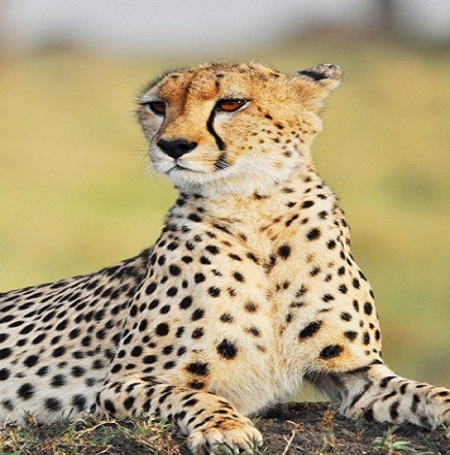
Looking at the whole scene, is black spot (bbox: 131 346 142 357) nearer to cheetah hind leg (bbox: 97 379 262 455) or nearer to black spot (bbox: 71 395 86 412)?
cheetah hind leg (bbox: 97 379 262 455)

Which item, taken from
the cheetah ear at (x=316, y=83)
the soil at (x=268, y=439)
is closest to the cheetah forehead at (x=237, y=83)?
the cheetah ear at (x=316, y=83)

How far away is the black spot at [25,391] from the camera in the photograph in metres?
4.09

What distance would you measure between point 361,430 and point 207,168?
2.80 ft

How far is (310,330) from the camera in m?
3.71

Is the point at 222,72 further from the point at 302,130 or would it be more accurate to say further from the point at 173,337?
the point at 173,337

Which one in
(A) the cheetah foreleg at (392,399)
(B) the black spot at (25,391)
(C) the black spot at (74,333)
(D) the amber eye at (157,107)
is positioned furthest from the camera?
(C) the black spot at (74,333)

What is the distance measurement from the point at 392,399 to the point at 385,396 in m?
0.04

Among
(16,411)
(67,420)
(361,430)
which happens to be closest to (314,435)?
(361,430)

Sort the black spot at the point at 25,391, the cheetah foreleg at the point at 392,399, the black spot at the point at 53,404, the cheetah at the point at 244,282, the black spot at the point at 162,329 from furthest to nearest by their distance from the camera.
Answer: the black spot at the point at 25,391
the black spot at the point at 53,404
the black spot at the point at 162,329
the cheetah at the point at 244,282
the cheetah foreleg at the point at 392,399

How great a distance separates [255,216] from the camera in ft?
12.5

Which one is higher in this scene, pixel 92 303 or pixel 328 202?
pixel 328 202

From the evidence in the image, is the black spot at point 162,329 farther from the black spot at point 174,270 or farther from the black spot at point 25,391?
the black spot at point 25,391

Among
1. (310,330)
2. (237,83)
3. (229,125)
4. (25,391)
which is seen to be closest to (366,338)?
(310,330)

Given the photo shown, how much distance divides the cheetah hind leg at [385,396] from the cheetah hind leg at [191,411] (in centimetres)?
46
